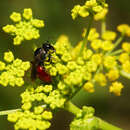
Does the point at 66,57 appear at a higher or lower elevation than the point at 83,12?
lower

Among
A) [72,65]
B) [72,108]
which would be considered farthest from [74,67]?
[72,108]

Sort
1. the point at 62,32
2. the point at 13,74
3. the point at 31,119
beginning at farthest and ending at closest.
Answer: the point at 62,32 → the point at 13,74 → the point at 31,119

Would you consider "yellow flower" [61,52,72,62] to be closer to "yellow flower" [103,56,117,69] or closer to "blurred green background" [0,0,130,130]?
"yellow flower" [103,56,117,69]

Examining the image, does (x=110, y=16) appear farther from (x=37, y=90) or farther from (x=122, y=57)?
(x=37, y=90)

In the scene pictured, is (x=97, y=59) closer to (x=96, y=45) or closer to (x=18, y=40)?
(x=96, y=45)

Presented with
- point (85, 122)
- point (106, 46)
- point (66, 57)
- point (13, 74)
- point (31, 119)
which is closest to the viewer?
point (31, 119)

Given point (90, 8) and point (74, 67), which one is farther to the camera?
point (90, 8)

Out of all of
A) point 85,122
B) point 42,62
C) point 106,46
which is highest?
point 106,46
